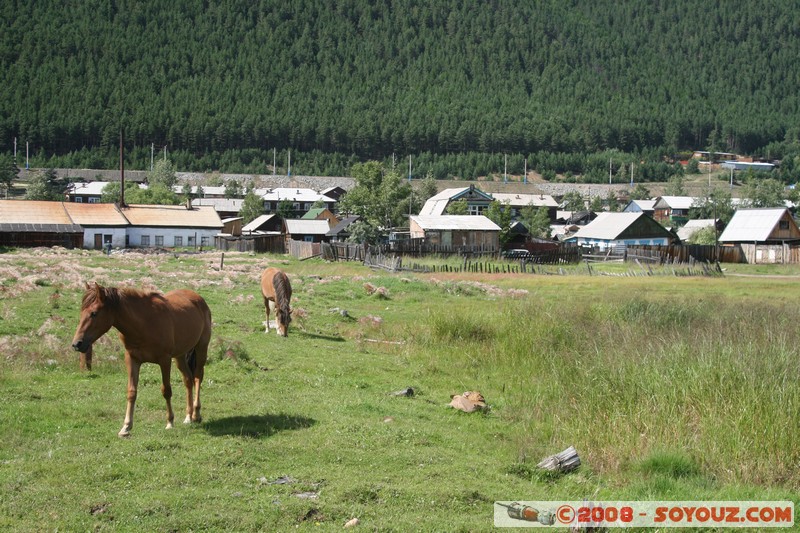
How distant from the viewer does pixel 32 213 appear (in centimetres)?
6719

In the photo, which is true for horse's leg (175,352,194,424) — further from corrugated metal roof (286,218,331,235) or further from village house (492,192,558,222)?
village house (492,192,558,222)

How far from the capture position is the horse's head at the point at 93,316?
1056 centimetres

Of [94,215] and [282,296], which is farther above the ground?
[282,296]

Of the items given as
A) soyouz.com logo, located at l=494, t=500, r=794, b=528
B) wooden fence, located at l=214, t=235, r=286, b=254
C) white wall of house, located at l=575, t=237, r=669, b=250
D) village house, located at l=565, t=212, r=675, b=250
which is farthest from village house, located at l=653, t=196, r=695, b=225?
soyouz.com logo, located at l=494, t=500, r=794, b=528

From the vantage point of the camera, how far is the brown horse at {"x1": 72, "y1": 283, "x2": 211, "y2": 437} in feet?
35.0

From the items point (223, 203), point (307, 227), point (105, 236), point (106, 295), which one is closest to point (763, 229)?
point (307, 227)

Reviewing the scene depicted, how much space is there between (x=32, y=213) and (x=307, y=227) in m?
29.4

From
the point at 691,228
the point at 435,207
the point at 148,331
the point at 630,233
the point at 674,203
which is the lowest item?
the point at 691,228

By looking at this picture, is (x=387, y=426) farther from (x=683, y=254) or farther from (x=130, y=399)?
(x=683, y=254)

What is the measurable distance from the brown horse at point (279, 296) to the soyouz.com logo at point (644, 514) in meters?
12.3

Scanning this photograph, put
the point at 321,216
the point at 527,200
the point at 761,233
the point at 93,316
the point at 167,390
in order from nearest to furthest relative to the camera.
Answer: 1. the point at 93,316
2. the point at 167,390
3. the point at 761,233
4. the point at 321,216
5. the point at 527,200

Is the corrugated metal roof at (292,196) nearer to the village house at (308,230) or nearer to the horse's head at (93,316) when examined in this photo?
the village house at (308,230)

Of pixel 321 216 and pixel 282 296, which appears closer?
pixel 282 296

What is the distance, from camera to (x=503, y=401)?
49.5ft
